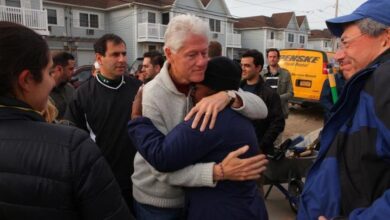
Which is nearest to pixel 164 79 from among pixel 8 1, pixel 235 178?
pixel 235 178

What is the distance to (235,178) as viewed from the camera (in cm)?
172

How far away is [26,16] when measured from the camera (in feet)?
69.0

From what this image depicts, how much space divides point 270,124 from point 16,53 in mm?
3082

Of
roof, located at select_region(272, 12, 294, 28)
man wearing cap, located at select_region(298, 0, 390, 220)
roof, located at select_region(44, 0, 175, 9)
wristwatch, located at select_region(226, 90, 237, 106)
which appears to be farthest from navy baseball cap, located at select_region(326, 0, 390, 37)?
roof, located at select_region(272, 12, 294, 28)

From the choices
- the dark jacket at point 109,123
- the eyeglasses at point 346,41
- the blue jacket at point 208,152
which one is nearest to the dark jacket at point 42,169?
the blue jacket at point 208,152

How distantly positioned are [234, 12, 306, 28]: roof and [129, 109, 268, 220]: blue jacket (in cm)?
4295

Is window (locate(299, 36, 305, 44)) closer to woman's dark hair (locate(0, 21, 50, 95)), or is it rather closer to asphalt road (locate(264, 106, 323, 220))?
asphalt road (locate(264, 106, 323, 220))

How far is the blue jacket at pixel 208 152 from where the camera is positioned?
5.40ft

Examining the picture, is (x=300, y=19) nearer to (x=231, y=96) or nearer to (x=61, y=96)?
(x=61, y=96)

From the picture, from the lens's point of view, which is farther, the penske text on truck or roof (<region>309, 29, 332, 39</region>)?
roof (<region>309, 29, 332, 39</region>)

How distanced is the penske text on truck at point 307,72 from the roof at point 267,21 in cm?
3342

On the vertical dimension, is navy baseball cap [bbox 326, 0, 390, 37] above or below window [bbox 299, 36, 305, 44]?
below

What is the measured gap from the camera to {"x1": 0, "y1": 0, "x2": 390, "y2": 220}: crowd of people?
4.03 ft

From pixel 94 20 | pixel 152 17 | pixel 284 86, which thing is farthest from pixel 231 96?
pixel 94 20
